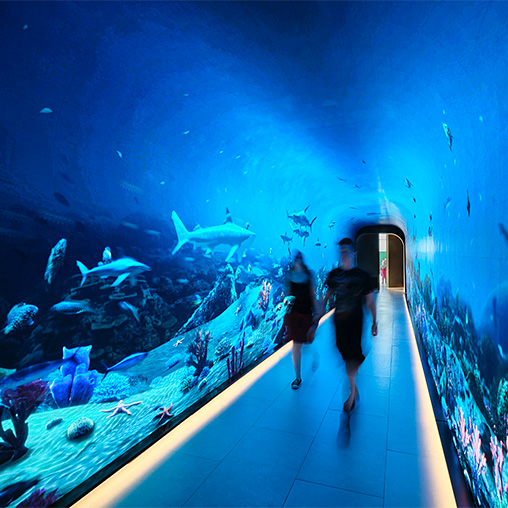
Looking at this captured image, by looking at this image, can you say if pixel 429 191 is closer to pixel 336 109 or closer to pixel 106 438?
pixel 336 109

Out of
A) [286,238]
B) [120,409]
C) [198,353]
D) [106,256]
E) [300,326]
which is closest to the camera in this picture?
[106,256]

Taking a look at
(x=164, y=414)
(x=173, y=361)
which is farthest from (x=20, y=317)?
(x=164, y=414)

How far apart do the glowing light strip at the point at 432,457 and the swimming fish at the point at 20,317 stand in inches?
113

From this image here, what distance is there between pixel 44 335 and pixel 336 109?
10.5 ft

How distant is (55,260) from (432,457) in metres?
3.24

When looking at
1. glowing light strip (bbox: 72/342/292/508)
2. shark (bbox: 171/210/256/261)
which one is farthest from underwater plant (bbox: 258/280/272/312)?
glowing light strip (bbox: 72/342/292/508)

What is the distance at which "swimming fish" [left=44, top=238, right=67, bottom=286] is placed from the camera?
7.22ft

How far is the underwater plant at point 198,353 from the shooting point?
371cm

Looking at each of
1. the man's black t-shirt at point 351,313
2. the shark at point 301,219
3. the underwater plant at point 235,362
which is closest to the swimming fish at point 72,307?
the man's black t-shirt at point 351,313

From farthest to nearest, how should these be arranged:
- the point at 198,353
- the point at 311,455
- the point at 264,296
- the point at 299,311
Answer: the point at 264,296, the point at 299,311, the point at 198,353, the point at 311,455

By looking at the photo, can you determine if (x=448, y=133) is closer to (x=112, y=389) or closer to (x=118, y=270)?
(x=118, y=270)

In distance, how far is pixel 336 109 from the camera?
11.4 ft

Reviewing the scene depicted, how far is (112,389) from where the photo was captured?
2723 mm

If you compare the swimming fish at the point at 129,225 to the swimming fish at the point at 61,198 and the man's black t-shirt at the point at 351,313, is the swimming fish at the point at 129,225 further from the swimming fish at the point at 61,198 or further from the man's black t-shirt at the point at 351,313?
the man's black t-shirt at the point at 351,313
